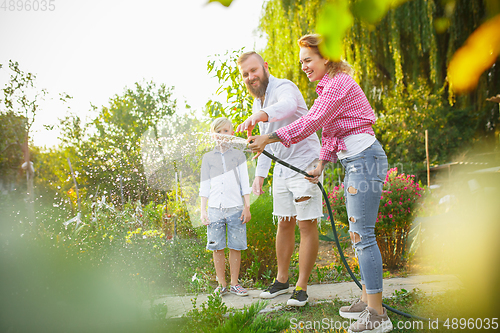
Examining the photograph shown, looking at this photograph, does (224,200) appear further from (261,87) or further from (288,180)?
(261,87)

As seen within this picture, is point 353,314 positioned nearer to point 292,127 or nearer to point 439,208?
point 292,127

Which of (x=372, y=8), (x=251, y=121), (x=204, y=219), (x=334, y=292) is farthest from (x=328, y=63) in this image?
(x=334, y=292)

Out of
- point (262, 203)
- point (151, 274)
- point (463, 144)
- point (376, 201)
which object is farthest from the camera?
point (463, 144)

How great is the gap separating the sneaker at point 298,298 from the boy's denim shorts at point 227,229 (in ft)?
2.02

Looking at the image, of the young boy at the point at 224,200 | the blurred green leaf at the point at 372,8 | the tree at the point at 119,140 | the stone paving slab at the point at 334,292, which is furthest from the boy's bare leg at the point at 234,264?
the tree at the point at 119,140

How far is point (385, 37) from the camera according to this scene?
264 inches

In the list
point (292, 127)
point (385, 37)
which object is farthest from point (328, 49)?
point (385, 37)

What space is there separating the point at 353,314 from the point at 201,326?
0.89 meters

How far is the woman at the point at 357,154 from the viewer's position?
1.72 meters

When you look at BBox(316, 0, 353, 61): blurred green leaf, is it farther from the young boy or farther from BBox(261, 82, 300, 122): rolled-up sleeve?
the young boy

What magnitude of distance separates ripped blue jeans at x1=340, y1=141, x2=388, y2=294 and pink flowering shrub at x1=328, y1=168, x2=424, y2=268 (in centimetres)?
140

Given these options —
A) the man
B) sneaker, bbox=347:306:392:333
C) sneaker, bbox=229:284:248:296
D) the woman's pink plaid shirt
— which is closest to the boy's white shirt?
the man

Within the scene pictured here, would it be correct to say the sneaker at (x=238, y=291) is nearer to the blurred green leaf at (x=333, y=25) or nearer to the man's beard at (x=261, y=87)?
the man's beard at (x=261, y=87)

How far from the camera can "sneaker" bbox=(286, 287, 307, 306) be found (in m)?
2.16
